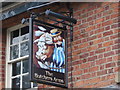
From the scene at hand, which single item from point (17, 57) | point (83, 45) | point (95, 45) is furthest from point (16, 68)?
point (95, 45)

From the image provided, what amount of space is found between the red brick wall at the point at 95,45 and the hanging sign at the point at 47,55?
14.1 inches

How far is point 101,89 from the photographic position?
8.34 metres

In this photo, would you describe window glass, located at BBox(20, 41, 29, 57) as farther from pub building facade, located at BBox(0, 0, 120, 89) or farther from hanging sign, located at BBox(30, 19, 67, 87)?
hanging sign, located at BBox(30, 19, 67, 87)

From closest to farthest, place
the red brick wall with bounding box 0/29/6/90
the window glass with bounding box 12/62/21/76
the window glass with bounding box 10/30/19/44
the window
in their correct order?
the window → the window glass with bounding box 12/62/21/76 → the red brick wall with bounding box 0/29/6/90 → the window glass with bounding box 10/30/19/44

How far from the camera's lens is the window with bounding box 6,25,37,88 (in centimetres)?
1024

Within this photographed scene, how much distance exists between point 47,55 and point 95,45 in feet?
2.80

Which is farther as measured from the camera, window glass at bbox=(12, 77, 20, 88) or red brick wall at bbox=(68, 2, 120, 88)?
window glass at bbox=(12, 77, 20, 88)

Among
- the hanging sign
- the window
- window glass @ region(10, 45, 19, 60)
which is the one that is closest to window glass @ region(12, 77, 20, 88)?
the window

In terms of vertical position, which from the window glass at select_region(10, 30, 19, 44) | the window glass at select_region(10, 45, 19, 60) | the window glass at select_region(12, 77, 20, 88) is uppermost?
the window glass at select_region(10, 30, 19, 44)

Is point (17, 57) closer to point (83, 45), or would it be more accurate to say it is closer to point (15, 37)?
point (15, 37)

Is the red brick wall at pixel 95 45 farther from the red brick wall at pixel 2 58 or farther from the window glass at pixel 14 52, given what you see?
the red brick wall at pixel 2 58

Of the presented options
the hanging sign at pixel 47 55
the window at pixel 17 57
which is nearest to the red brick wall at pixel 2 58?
the window at pixel 17 57

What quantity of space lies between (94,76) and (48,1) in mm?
1557

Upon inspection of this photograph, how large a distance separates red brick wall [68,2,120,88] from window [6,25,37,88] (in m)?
1.46
